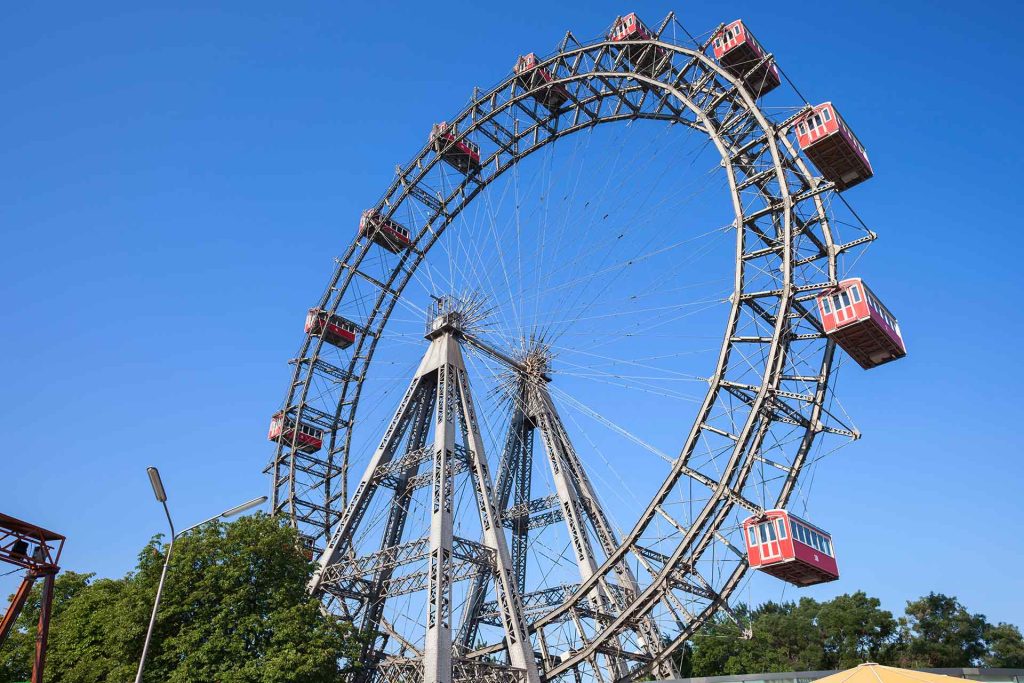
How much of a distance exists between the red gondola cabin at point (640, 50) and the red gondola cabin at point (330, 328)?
18.8 m

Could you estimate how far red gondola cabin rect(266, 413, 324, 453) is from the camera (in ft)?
131

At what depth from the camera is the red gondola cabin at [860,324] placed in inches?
984

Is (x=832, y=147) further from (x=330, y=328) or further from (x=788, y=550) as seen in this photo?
(x=330, y=328)

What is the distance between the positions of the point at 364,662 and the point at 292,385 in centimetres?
1627

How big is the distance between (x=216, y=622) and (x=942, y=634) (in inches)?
2084

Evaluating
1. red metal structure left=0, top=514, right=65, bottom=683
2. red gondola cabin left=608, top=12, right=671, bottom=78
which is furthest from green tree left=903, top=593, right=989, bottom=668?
red metal structure left=0, top=514, right=65, bottom=683

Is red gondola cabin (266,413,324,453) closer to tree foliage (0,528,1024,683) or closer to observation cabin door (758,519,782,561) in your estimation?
tree foliage (0,528,1024,683)

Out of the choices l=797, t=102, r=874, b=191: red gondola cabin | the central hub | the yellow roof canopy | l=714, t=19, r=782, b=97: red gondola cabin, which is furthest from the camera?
the central hub

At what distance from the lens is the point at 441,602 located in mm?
24984

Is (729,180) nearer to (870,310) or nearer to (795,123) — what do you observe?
(795,123)

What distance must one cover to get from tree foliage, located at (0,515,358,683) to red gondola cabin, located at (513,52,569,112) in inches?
807

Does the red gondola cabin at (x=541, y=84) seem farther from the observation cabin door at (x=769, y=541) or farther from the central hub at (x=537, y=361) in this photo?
the observation cabin door at (x=769, y=541)

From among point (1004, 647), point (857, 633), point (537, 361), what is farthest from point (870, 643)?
point (537, 361)

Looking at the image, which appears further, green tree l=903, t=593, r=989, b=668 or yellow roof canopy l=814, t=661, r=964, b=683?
green tree l=903, t=593, r=989, b=668
